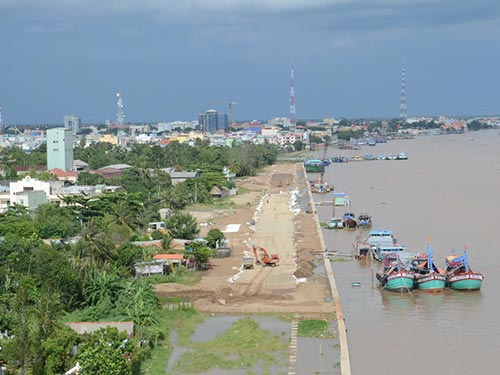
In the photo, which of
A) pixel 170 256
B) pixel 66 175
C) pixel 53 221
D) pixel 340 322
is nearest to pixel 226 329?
pixel 340 322


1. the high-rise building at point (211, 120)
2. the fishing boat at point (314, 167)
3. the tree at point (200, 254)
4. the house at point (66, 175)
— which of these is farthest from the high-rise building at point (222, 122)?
the tree at point (200, 254)

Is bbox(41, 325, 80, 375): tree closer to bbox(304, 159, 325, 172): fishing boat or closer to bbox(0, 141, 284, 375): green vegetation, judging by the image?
bbox(0, 141, 284, 375): green vegetation

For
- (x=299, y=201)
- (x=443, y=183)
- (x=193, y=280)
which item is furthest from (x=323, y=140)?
(x=193, y=280)

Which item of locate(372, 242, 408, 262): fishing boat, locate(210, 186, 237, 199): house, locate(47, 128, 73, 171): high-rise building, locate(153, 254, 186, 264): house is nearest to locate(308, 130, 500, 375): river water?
locate(372, 242, 408, 262): fishing boat

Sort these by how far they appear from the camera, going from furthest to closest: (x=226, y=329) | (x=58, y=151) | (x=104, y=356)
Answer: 1. (x=58, y=151)
2. (x=226, y=329)
3. (x=104, y=356)

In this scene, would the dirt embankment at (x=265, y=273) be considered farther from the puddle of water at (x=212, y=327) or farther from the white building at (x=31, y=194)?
the white building at (x=31, y=194)

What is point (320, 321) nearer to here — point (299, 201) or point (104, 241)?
point (104, 241)

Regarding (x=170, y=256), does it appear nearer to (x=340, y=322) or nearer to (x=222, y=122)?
(x=340, y=322)
